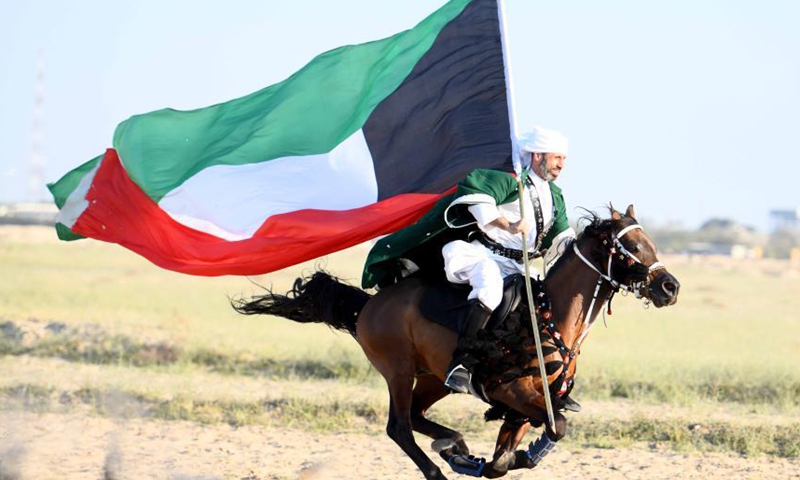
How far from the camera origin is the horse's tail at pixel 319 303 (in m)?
10.7

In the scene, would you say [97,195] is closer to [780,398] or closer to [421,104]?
[421,104]

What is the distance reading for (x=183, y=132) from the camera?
11.4 metres

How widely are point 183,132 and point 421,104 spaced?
224cm

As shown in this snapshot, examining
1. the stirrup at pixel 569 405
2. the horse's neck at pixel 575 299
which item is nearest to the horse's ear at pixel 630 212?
the horse's neck at pixel 575 299

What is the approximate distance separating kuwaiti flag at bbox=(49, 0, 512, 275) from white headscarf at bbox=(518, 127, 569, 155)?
0.40 meters

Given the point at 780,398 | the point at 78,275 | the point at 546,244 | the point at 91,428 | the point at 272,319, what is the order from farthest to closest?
1. the point at 78,275
2. the point at 272,319
3. the point at 780,398
4. the point at 91,428
5. the point at 546,244

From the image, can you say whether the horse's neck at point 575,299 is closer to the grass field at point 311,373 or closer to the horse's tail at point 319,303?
the horse's tail at point 319,303

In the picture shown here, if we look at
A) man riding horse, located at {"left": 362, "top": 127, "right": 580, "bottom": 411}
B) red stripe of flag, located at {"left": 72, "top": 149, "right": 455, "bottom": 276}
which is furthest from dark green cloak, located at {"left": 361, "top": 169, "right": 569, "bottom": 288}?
red stripe of flag, located at {"left": 72, "top": 149, "right": 455, "bottom": 276}

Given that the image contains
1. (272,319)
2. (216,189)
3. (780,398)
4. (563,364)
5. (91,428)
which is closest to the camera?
(563,364)

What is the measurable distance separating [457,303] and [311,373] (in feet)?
27.9

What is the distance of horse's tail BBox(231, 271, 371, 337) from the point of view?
10672 millimetres

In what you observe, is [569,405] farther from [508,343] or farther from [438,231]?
[438,231]

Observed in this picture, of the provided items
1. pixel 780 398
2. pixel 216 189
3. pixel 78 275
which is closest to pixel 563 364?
pixel 216 189

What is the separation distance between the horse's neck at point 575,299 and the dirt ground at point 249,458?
2.26 m
